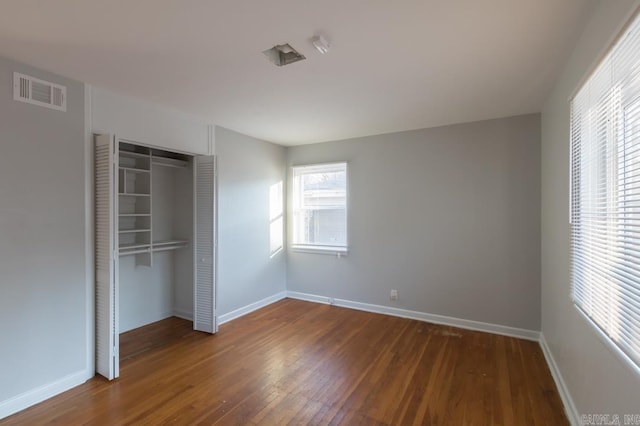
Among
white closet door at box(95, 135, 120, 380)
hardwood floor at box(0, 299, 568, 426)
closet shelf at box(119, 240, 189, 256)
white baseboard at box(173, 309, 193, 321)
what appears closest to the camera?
hardwood floor at box(0, 299, 568, 426)

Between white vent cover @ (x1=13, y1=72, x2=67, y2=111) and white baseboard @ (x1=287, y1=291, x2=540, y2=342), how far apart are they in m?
3.86

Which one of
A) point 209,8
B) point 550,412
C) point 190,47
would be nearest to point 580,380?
point 550,412

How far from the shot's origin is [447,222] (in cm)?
390

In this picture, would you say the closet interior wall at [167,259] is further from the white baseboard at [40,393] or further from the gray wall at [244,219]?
the white baseboard at [40,393]

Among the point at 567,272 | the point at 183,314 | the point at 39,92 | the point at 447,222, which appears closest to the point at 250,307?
the point at 183,314

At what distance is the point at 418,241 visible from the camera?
407cm

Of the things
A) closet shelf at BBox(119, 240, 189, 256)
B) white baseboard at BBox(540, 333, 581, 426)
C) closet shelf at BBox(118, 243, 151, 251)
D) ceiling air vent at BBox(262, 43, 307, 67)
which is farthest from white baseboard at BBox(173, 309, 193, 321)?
white baseboard at BBox(540, 333, 581, 426)

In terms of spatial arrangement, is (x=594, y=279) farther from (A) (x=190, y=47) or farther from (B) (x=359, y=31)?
(A) (x=190, y=47)

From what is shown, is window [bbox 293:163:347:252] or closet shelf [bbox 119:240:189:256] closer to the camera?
closet shelf [bbox 119:240:189:256]

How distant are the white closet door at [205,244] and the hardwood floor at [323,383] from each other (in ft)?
0.83

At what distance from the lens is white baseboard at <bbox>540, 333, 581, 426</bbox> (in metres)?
2.04

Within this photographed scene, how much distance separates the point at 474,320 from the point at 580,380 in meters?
1.81

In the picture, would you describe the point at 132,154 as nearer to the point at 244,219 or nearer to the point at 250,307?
the point at 244,219

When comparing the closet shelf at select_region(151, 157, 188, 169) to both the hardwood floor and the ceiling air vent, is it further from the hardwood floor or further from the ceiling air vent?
the ceiling air vent
